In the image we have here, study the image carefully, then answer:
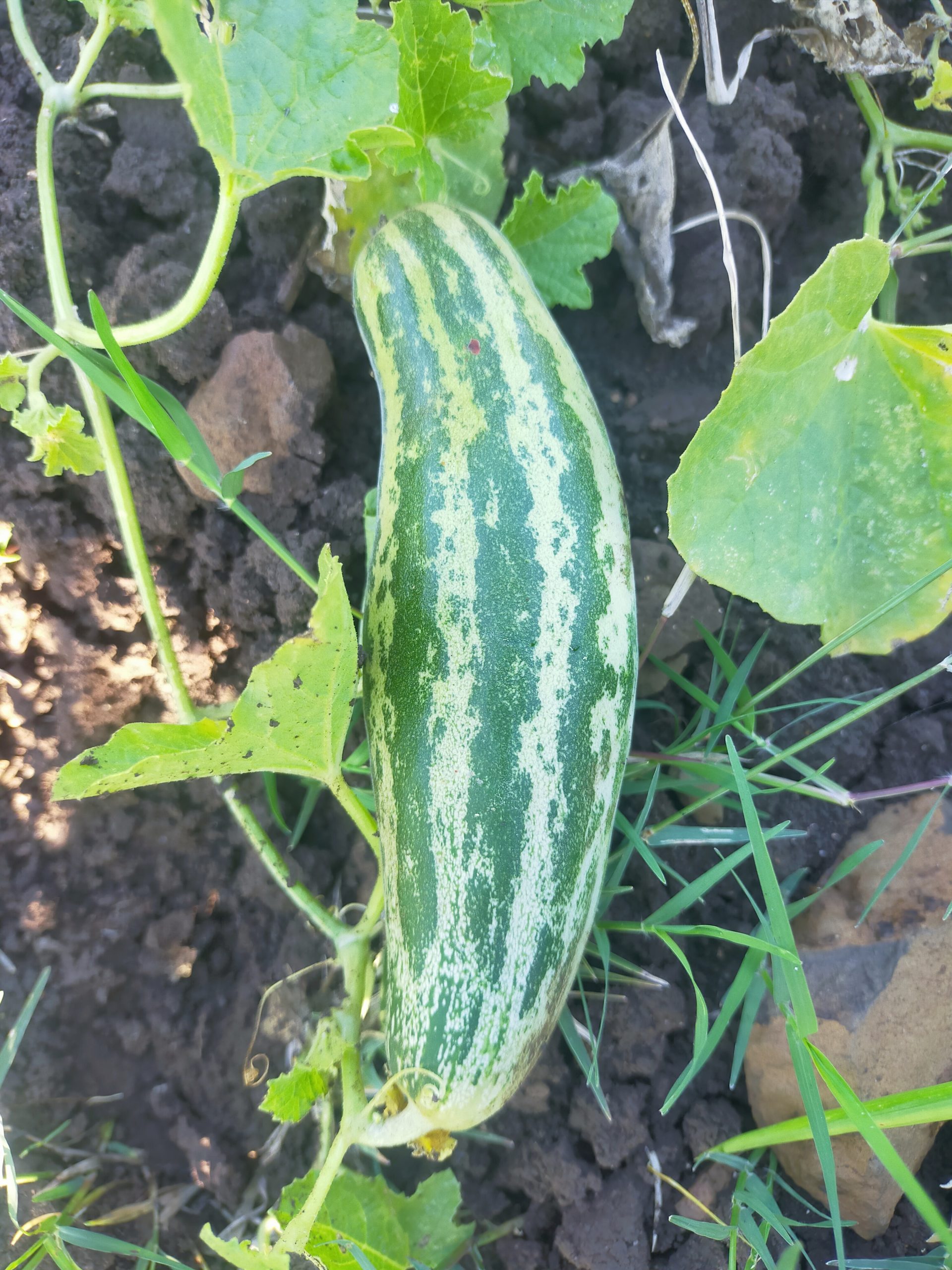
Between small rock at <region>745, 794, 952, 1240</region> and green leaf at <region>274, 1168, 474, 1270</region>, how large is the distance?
0.65m

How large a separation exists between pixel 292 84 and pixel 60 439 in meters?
0.71

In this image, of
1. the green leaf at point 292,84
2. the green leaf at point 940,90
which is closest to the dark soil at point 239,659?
the green leaf at point 940,90

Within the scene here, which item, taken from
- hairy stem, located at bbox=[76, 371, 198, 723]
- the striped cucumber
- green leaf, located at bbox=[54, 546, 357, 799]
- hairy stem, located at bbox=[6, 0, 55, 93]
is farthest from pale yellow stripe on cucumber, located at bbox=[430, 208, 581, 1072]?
hairy stem, located at bbox=[6, 0, 55, 93]

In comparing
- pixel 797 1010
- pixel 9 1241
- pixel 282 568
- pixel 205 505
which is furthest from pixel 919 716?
pixel 9 1241

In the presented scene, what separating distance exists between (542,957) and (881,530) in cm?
95

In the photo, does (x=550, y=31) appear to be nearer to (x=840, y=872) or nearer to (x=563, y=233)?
(x=563, y=233)

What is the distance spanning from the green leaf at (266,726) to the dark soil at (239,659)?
0.48 metres

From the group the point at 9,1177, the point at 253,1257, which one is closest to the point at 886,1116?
the point at 253,1257

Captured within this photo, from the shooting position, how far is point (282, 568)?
1.77m

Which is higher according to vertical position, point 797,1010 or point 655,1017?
point 797,1010

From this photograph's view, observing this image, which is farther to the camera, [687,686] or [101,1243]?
[687,686]

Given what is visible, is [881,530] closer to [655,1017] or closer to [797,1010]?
[797,1010]

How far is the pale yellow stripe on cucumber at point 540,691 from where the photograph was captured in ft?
4.48

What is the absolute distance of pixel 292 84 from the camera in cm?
A: 123
